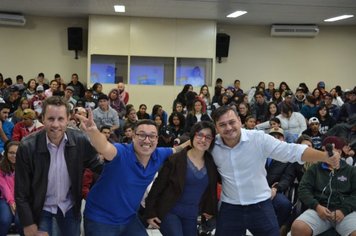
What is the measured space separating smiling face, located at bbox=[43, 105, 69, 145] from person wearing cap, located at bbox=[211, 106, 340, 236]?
1100 millimetres

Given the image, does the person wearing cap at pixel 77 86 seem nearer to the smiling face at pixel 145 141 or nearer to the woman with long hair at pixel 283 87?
the woman with long hair at pixel 283 87

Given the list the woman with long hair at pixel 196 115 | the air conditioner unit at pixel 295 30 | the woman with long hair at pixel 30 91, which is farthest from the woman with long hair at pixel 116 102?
the air conditioner unit at pixel 295 30

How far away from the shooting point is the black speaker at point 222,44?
12539 millimetres

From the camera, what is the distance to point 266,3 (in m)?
9.45

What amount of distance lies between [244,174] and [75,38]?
9952 mm

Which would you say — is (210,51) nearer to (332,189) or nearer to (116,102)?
(116,102)

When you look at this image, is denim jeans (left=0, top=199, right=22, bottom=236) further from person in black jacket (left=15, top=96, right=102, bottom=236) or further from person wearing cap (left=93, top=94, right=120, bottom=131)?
person wearing cap (left=93, top=94, right=120, bottom=131)

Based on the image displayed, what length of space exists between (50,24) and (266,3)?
6.32m

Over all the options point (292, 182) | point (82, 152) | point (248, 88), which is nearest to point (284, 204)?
point (292, 182)

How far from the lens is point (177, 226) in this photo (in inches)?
123

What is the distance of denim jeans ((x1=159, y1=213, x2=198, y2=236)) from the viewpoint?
10.2 feet

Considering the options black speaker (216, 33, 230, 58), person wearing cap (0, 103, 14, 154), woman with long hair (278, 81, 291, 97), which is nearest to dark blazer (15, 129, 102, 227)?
person wearing cap (0, 103, 14, 154)

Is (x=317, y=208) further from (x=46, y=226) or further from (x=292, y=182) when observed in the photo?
(x=46, y=226)

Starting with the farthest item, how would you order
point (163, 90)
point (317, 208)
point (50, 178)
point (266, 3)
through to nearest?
point (163, 90) → point (266, 3) → point (317, 208) → point (50, 178)
